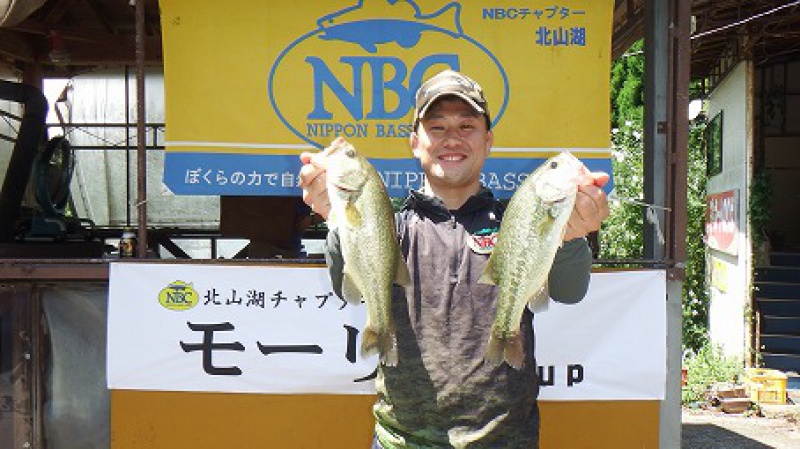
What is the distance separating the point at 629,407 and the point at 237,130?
2.96 meters

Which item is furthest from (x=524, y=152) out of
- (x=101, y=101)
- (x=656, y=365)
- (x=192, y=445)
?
(x=101, y=101)

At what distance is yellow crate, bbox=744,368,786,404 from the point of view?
896 centimetres

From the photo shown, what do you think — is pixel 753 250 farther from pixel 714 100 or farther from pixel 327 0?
pixel 327 0

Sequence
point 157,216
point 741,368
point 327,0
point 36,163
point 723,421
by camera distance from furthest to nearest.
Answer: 1. point 157,216
2. point 741,368
3. point 723,421
4. point 36,163
5. point 327,0

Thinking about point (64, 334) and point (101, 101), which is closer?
point (64, 334)

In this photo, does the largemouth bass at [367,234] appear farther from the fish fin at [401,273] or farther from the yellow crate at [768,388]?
the yellow crate at [768,388]

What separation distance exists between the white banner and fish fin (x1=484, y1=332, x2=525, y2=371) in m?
1.77

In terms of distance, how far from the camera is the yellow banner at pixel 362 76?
4.87 meters

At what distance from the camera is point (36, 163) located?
6.62 meters

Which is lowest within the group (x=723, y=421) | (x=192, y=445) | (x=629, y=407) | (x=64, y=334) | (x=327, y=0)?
(x=723, y=421)

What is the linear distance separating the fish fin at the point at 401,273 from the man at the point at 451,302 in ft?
0.44

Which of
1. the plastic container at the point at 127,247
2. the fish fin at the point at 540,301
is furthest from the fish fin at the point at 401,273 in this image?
the plastic container at the point at 127,247

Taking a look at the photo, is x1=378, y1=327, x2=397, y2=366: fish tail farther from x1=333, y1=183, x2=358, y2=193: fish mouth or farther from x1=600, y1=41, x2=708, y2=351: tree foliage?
x1=600, y1=41, x2=708, y2=351: tree foliage

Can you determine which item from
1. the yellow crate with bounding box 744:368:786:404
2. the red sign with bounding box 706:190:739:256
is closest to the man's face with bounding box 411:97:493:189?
the yellow crate with bounding box 744:368:786:404
